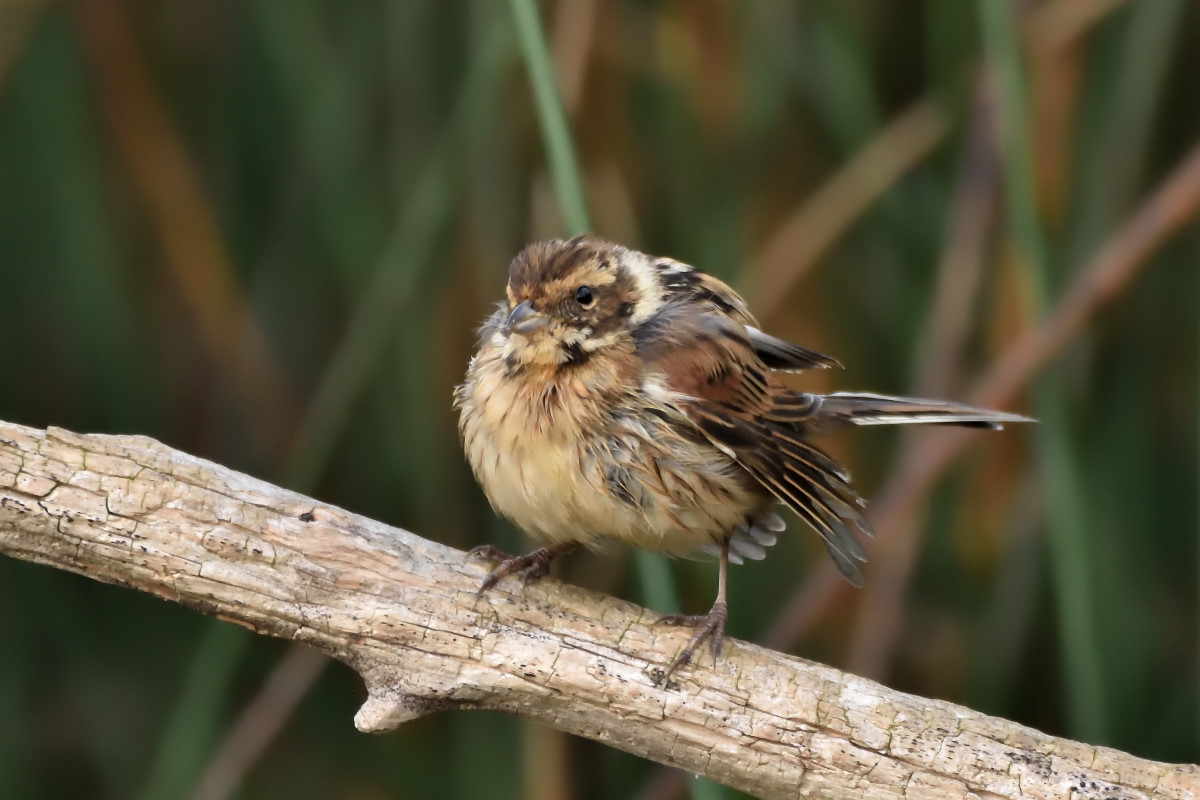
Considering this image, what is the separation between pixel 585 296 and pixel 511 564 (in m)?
0.57

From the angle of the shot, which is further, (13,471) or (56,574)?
(56,574)

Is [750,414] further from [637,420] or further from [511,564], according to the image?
[511,564]

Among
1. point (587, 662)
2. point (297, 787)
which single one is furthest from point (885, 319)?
point (297, 787)

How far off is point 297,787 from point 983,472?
1980 mm

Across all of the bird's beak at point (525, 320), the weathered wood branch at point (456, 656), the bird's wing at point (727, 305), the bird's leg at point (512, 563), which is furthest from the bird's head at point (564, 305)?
the weathered wood branch at point (456, 656)

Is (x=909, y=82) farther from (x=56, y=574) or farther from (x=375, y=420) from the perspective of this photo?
(x=56, y=574)

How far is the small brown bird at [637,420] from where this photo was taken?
2287 millimetres

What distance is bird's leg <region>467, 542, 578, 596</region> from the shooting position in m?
2.12

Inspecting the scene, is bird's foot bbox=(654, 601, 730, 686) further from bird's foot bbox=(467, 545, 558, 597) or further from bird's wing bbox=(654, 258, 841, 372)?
bird's wing bbox=(654, 258, 841, 372)

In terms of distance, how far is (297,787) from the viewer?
11.2ft

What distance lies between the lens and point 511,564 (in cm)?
218

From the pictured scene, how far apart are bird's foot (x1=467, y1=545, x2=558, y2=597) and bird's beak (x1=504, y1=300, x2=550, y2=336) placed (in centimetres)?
41

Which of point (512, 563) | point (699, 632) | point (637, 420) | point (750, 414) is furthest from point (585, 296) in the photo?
point (699, 632)

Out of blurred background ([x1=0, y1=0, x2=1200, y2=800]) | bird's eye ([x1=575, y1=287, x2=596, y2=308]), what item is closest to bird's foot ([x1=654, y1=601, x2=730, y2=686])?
bird's eye ([x1=575, y1=287, x2=596, y2=308])
